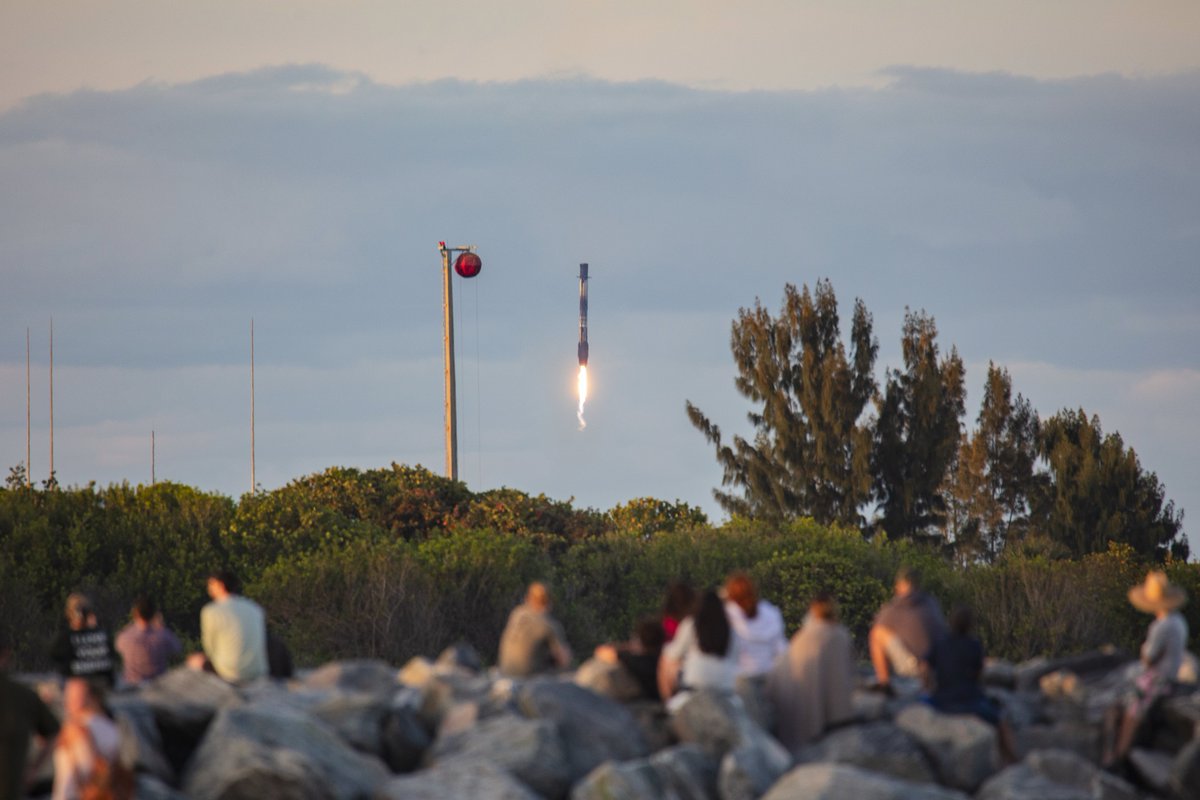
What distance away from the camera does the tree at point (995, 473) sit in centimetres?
8669

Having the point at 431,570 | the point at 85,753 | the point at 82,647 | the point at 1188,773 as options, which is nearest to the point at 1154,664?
the point at 1188,773

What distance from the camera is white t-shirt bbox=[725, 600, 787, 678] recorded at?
837 inches

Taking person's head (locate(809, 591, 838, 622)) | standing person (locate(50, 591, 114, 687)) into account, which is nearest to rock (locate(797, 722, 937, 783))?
person's head (locate(809, 591, 838, 622))

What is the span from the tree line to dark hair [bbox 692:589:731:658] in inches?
2253

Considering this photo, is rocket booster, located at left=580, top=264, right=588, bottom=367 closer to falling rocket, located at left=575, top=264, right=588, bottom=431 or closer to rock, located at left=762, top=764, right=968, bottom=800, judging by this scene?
falling rocket, located at left=575, top=264, right=588, bottom=431

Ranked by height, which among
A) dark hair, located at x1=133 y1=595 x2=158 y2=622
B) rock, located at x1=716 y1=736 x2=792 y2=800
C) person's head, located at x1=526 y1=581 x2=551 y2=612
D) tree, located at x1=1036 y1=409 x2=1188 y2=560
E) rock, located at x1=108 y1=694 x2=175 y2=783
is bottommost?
tree, located at x1=1036 y1=409 x2=1188 y2=560

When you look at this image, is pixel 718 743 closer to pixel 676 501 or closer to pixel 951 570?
pixel 951 570

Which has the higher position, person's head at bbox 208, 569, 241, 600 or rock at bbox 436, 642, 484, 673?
person's head at bbox 208, 569, 241, 600

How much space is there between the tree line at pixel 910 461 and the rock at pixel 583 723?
56759mm

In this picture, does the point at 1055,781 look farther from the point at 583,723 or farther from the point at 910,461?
the point at 910,461

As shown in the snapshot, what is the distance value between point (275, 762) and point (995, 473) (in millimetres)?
74317

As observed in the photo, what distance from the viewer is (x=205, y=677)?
21109 millimetres

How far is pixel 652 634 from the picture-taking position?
21219 millimetres

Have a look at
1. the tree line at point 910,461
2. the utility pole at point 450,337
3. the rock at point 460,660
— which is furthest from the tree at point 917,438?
the rock at point 460,660
